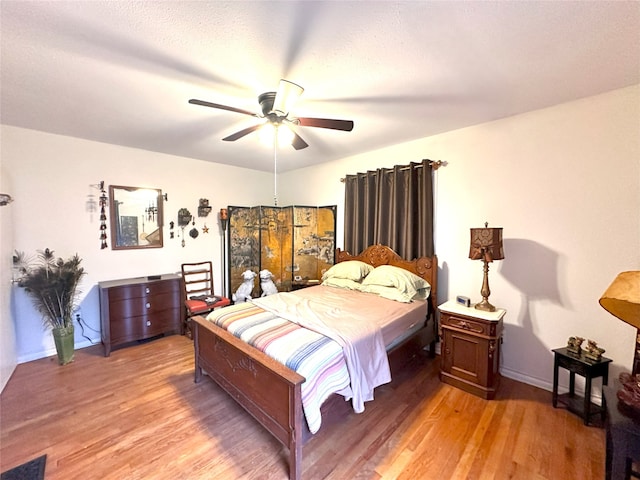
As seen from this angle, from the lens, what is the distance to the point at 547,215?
2.47 metres

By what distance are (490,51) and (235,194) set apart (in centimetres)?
409

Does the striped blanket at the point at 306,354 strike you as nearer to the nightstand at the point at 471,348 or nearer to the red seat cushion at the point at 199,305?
the nightstand at the point at 471,348

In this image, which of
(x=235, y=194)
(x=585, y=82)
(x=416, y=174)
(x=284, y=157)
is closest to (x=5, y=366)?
(x=235, y=194)

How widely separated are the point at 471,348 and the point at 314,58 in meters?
2.71

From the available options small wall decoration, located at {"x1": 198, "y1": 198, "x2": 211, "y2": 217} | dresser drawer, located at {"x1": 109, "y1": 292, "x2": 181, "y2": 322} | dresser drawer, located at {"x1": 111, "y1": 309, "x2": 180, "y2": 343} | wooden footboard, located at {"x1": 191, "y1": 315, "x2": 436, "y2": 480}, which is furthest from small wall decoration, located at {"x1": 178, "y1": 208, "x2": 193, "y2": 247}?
wooden footboard, located at {"x1": 191, "y1": 315, "x2": 436, "y2": 480}

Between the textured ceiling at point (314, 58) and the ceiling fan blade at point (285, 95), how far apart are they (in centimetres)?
16

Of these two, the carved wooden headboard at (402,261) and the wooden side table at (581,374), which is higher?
the carved wooden headboard at (402,261)

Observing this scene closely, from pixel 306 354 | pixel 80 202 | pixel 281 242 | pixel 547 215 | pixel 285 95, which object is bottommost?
pixel 306 354

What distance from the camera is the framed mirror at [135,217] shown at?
11.7 feet

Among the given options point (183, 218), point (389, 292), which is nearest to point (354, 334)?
point (389, 292)

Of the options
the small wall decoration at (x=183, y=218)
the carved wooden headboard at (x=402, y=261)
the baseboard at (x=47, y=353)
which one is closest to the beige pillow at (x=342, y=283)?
the carved wooden headboard at (x=402, y=261)

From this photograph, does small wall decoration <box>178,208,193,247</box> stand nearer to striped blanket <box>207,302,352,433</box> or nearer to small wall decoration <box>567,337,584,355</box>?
striped blanket <box>207,302,352,433</box>

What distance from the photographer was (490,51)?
1.67m

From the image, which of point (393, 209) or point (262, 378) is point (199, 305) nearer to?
point (262, 378)
